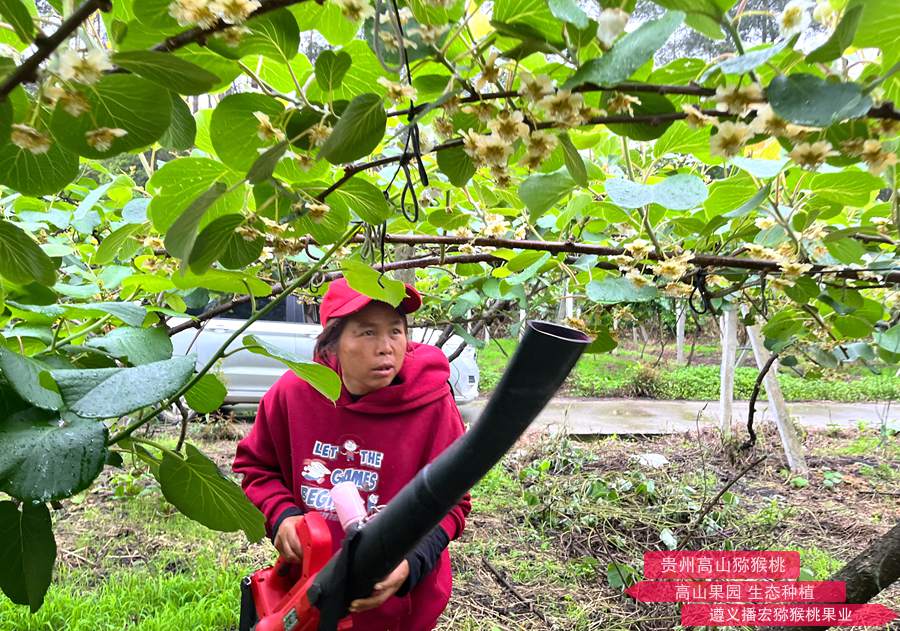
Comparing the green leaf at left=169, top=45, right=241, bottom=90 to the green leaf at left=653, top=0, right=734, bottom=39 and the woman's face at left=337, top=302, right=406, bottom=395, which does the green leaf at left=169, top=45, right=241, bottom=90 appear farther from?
the woman's face at left=337, top=302, right=406, bottom=395

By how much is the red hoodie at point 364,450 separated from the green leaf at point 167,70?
3.19 feet

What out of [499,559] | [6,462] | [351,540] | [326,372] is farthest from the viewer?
[499,559]

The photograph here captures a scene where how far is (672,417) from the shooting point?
655cm

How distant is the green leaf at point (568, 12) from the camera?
281 millimetres

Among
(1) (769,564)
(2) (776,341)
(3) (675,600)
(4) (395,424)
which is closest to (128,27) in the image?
(4) (395,424)

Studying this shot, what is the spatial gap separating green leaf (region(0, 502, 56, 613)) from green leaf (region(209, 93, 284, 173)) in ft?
1.04

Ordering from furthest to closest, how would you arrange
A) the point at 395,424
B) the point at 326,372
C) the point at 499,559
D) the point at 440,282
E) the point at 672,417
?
1. the point at 672,417
2. the point at 499,559
3. the point at 440,282
4. the point at 395,424
5. the point at 326,372

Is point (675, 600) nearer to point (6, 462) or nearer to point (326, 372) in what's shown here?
point (326, 372)

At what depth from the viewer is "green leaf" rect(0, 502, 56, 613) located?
45 cm

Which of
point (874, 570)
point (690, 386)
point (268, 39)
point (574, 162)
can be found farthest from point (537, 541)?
point (690, 386)

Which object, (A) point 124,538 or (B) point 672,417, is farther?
(B) point 672,417

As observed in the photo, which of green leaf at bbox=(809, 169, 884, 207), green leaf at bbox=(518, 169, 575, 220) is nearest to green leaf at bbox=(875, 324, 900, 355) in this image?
green leaf at bbox=(809, 169, 884, 207)

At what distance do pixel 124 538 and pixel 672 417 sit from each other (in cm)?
566

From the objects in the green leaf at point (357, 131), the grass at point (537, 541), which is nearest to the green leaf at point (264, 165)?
the green leaf at point (357, 131)
